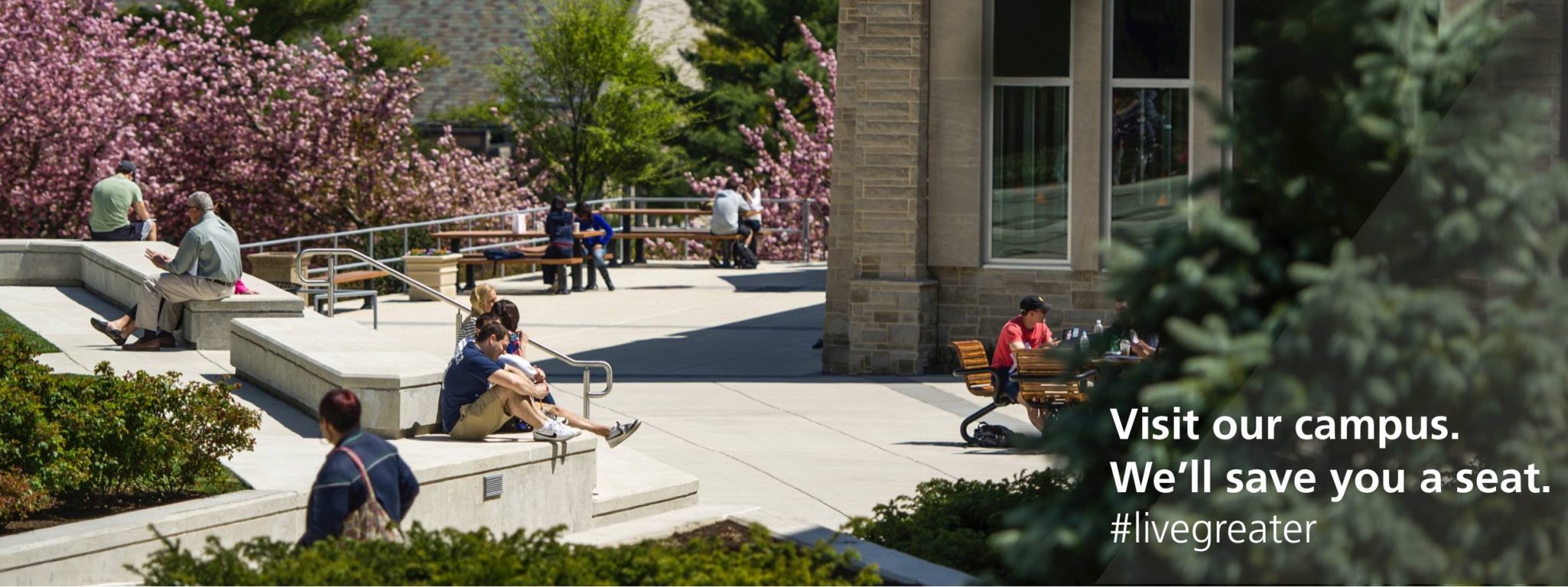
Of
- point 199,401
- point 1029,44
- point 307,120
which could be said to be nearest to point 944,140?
point 1029,44

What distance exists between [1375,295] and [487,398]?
24.2 feet

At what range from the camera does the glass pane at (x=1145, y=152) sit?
18281 mm

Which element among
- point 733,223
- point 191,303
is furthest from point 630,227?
point 191,303

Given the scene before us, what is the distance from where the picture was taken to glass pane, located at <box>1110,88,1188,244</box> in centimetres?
1828

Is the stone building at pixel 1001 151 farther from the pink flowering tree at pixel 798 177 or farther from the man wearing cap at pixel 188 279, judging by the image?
the pink flowering tree at pixel 798 177

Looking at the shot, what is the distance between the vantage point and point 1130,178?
725 inches

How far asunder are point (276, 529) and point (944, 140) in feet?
34.7

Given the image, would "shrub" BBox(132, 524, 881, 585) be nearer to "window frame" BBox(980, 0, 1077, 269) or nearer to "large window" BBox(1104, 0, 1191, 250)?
"window frame" BBox(980, 0, 1077, 269)

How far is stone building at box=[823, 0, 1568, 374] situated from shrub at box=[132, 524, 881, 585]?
37.4ft

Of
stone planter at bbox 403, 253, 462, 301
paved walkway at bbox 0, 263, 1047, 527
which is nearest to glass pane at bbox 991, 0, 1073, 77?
paved walkway at bbox 0, 263, 1047, 527

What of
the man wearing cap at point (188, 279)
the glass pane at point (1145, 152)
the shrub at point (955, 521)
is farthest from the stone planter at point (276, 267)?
the shrub at point (955, 521)

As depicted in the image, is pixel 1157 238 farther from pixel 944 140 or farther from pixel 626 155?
pixel 626 155

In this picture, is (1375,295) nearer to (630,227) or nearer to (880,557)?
(880,557)

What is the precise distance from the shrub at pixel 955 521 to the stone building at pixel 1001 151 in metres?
9.06
